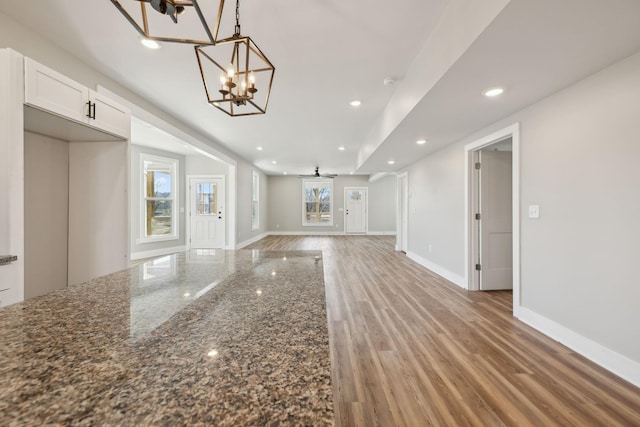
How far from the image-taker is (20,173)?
64.1 inches

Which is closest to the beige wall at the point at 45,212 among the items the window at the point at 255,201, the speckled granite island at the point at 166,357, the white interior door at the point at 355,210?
the speckled granite island at the point at 166,357

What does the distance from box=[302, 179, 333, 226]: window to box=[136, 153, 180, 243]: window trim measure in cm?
510

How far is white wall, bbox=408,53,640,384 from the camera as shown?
1919mm

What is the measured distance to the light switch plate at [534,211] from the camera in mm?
2711

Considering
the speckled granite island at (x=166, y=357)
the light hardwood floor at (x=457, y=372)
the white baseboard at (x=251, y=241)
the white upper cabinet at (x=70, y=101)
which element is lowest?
the light hardwood floor at (x=457, y=372)

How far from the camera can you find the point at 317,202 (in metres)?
11.2

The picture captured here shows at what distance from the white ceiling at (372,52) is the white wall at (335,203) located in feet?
23.2

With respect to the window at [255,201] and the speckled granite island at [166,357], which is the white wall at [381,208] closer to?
the window at [255,201]

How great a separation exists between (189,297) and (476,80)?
2.47 m

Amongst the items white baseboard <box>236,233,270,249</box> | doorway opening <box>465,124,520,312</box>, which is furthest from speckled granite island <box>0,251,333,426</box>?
white baseboard <box>236,233,270,249</box>

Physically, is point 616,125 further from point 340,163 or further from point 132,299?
point 340,163

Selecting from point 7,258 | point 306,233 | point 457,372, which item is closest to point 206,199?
point 306,233

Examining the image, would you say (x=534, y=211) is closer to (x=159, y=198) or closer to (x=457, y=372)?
(x=457, y=372)

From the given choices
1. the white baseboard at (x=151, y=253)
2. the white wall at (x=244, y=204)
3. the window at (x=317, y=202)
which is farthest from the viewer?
the window at (x=317, y=202)
